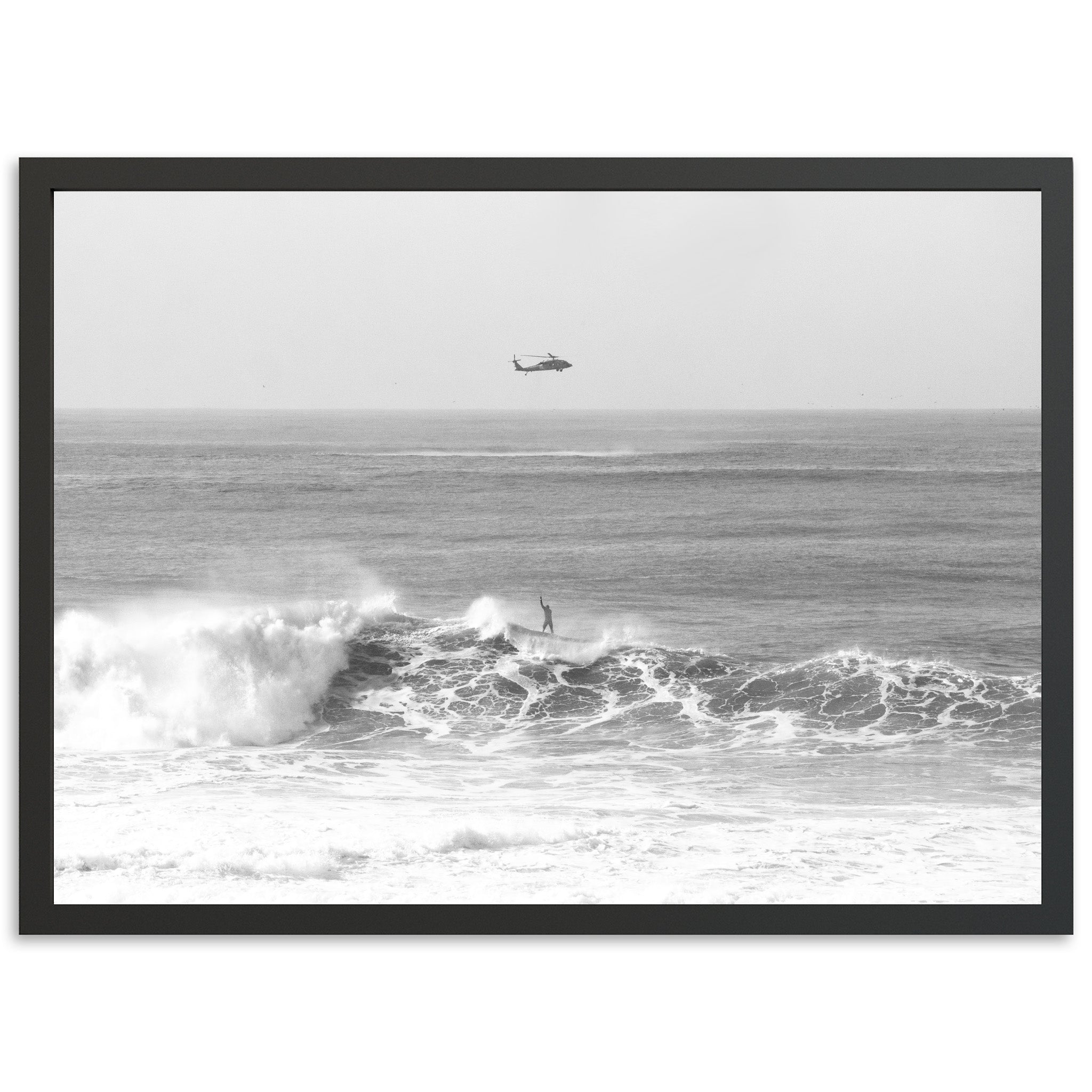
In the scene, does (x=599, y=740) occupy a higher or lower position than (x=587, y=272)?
lower

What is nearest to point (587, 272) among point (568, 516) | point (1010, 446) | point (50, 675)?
point (568, 516)

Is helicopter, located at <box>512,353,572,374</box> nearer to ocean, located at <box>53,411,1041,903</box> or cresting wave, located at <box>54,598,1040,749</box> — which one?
ocean, located at <box>53,411,1041,903</box>

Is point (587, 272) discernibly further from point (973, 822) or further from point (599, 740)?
point (973, 822)

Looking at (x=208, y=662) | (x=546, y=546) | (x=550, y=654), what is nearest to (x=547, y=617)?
(x=550, y=654)

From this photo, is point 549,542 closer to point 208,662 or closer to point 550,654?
point 550,654

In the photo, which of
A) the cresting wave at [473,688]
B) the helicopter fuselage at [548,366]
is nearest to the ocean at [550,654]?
the cresting wave at [473,688]

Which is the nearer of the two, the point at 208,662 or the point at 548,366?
the point at 208,662
